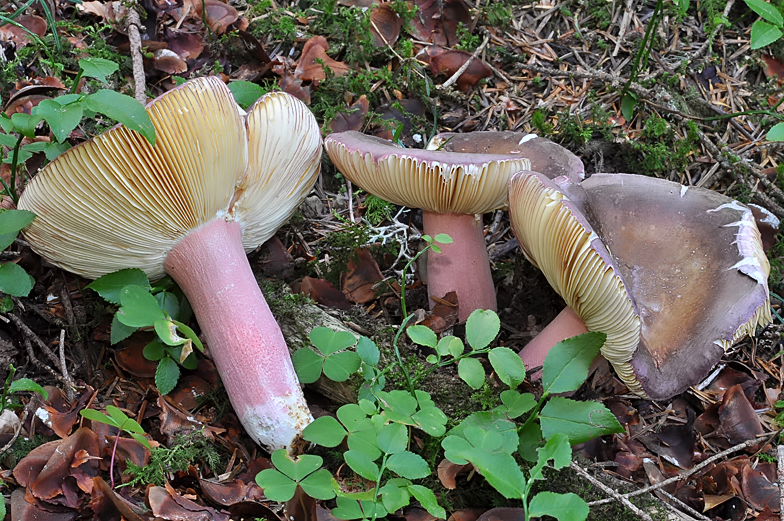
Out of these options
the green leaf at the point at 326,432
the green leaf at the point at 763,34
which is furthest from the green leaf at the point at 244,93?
the green leaf at the point at 763,34

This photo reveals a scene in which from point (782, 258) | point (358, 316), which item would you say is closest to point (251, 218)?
point (358, 316)

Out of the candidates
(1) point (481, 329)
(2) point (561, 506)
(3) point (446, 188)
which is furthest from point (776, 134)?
(2) point (561, 506)

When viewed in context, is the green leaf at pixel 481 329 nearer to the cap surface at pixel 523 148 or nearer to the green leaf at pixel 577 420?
the green leaf at pixel 577 420

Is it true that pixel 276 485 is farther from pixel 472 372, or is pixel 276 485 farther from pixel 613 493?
pixel 613 493

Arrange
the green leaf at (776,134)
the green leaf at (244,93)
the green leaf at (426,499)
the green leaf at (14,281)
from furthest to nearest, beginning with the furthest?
the green leaf at (244,93) < the green leaf at (776,134) < the green leaf at (14,281) < the green leaf at (426,499)

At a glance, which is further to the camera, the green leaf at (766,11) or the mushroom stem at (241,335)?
the green leaf at (766,11)

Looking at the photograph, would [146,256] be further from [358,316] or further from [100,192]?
[358,316]

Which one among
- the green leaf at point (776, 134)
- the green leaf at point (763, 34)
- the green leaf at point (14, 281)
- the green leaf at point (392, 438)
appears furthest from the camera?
the green leaf at point (763, 34)
